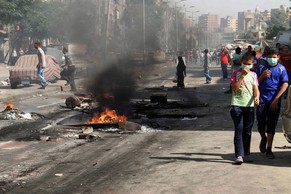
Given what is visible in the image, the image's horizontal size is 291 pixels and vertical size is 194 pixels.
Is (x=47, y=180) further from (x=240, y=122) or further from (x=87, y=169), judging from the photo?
(x=240, y=122)

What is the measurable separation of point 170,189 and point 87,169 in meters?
1.61

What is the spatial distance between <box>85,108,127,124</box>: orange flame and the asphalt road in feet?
2.31

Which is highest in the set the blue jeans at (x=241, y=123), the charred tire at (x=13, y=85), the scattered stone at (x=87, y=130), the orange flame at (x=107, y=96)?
the blue jeans at (x=241, y=123)

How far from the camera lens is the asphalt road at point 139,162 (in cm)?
577

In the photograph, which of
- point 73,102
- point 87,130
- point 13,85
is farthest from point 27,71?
point 87,130

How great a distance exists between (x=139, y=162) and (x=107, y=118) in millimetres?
4133

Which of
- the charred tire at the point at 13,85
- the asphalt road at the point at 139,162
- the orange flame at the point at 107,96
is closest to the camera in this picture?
the asphalt road at the point at 139,162

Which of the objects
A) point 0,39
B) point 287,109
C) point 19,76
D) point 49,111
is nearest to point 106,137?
point 287,109

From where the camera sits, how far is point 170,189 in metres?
5.59

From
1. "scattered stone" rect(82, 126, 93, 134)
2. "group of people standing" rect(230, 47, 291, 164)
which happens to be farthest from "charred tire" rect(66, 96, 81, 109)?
"group of people standing" rect(230, 47, 291, 164)

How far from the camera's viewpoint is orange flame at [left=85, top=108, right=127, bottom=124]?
10777 millimetres

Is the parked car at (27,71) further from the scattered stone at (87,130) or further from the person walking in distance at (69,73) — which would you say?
the scattered stone at (87,130)

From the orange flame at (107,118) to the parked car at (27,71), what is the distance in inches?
413

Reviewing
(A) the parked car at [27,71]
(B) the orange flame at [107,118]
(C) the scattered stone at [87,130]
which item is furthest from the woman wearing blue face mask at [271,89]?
(A) the parked car at [27,71]
